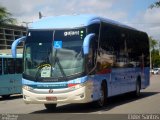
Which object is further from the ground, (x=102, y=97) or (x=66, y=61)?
(x=66, y=61)

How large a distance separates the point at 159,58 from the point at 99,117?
129704 millimetres

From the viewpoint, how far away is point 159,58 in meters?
143

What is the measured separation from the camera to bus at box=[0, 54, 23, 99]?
2611cm

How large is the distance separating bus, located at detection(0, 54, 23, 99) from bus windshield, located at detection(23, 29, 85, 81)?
9191mm

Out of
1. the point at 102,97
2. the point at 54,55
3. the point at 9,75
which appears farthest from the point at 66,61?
the point at 9,75

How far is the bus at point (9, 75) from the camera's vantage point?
26109 millimetres

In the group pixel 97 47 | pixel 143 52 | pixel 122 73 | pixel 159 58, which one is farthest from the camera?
pixel 159 58

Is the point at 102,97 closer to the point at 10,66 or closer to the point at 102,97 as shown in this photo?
the point at 102,97

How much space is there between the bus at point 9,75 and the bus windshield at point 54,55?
9191 mm

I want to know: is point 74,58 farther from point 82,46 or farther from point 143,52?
point 143,52

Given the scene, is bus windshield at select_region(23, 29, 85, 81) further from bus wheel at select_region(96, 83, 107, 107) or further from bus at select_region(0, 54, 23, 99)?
bus at select_region(0, 54, 23, 99)

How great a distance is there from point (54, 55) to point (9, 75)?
10317mm

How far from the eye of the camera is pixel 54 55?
1673cm

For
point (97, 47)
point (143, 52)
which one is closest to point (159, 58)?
point (143, 52)
